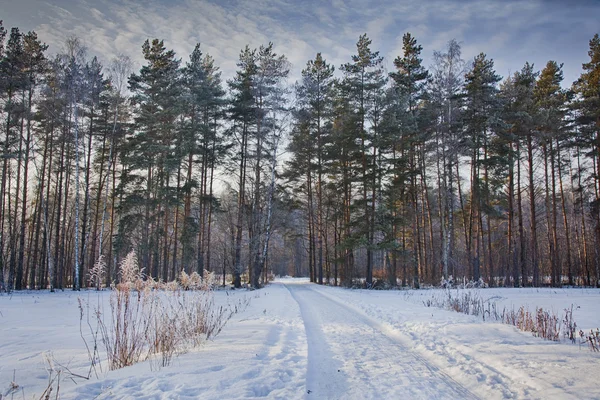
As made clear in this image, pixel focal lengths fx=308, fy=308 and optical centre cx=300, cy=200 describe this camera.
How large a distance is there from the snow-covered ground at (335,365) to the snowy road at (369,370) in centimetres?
1

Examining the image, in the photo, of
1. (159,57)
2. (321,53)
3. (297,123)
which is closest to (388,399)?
(297,123)

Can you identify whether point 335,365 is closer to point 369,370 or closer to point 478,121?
point 369,370

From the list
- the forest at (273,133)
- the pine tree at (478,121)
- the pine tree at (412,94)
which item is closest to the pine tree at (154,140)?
the forest at (273,133)

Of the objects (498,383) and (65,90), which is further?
(65,90)

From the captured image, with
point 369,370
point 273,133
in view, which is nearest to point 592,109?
point 273,133

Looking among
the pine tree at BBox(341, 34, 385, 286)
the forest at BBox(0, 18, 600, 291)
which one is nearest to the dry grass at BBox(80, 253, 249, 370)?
the forest at BBox(0, 18, 600, 291)

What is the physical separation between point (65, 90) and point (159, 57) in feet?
20.1

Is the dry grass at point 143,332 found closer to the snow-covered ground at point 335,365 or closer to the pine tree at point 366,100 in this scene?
the snow-covered ground at point 335,365

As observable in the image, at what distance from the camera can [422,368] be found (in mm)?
4254

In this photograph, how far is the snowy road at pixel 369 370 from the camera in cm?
344

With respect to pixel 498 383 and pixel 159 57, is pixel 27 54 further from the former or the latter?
pixel 498 383

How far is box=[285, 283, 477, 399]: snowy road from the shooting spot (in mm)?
3438

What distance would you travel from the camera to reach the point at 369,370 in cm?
412

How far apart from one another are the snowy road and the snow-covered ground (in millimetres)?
14
